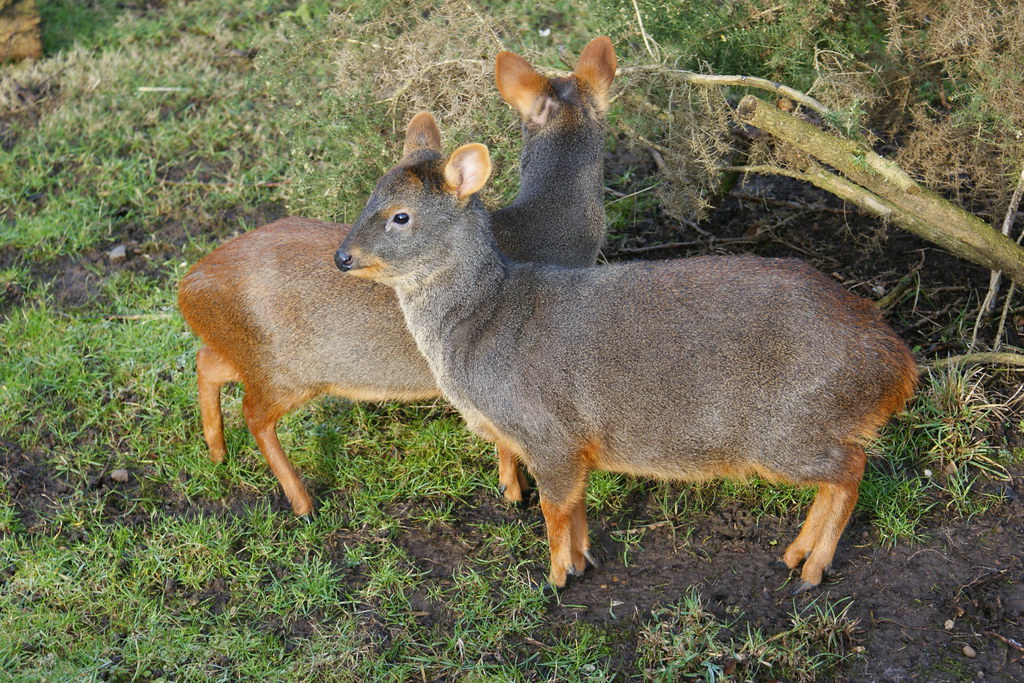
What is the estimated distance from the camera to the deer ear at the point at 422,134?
4578mm

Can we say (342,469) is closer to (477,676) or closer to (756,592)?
(477,676)

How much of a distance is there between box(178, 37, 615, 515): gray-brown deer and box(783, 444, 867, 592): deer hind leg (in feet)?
4.19

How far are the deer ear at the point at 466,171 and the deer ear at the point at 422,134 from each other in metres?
0.49

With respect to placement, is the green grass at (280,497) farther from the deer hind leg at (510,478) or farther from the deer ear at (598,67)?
the deer ear at (598,67)

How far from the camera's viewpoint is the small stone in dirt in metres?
6.28

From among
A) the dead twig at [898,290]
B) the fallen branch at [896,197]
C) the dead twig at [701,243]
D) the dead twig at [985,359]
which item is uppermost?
the fallen branch at [896,197]

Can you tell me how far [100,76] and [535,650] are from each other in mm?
5874

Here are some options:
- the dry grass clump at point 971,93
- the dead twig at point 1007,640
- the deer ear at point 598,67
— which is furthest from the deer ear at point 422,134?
the dead twig at point 1007,640

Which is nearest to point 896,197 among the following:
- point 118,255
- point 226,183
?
point 226,183

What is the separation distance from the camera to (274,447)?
185 inches

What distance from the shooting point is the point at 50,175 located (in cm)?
695

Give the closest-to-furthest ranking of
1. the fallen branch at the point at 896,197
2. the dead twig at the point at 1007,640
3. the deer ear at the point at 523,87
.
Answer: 1. the dead twig at the point at 1007,640
2. the fallen branch at the point at 896,197
3. the deer ear at the point at 523,87

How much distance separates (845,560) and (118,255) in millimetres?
4521

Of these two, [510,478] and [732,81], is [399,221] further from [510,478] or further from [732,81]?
[732,81]
